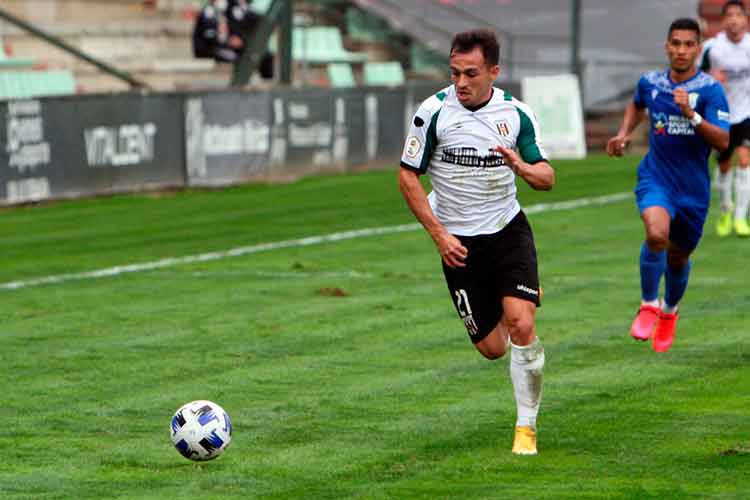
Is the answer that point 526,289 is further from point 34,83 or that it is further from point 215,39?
point 215,39

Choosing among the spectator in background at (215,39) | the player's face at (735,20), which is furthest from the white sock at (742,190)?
the spectator in background at (215,39)

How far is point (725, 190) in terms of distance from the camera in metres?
18.6

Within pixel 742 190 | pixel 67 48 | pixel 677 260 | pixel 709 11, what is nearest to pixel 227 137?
pixel 67 48

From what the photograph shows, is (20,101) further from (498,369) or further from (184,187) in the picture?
(498,369)

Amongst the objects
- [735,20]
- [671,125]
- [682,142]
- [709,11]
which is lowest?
[709,11]

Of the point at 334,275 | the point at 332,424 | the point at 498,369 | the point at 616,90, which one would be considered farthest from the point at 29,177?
the point at 616,90

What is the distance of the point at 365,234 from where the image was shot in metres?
19.7

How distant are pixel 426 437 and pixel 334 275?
730 cm

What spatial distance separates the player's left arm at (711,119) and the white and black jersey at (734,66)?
7245 mm

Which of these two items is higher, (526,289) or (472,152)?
(472,152)

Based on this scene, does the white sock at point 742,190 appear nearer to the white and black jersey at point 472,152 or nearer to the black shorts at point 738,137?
the black shorts at point 738,137

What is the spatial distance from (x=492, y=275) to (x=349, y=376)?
2.19 m

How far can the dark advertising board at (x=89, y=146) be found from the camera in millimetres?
21453

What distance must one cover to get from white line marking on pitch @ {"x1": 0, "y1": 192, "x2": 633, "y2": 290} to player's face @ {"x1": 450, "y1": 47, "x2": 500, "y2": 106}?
7.75 m
